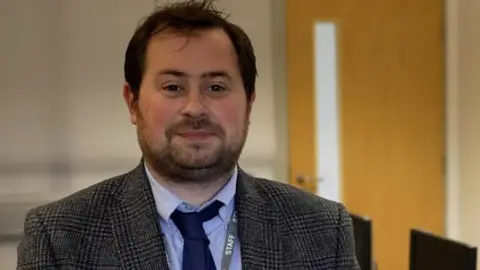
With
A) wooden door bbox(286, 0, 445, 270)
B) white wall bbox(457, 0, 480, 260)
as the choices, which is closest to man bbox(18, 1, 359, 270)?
wooden door bbox(286, 0, 445, 270)

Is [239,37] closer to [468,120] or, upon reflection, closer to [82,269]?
[82,269]

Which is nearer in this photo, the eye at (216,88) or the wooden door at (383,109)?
the eye at (216,88)

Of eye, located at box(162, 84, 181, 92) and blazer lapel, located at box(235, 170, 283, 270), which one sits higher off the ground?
eye, located at box(162, 84, 181, 92)

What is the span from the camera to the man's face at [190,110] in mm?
1087

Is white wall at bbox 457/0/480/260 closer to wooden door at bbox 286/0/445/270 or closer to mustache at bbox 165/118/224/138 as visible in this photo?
wooden door at bbox 286/0/445/270

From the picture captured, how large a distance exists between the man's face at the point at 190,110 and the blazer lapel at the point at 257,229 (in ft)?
0.27

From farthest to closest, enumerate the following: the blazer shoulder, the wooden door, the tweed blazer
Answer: the wooden door < the blazer shoulder < the tweed blazer

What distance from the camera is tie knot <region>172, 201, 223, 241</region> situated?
1116mm

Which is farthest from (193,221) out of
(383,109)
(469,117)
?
(469,117)

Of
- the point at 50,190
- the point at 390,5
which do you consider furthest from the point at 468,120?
the point at 50,190

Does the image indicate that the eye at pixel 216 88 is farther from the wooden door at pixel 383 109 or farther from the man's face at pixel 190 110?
the wooden door at pixel 383 109

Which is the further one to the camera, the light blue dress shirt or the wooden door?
the wooden door

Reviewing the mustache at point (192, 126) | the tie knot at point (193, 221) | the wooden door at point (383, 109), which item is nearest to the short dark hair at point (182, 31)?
the mustache at point (192, 126)

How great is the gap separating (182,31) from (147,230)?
1.13ft
